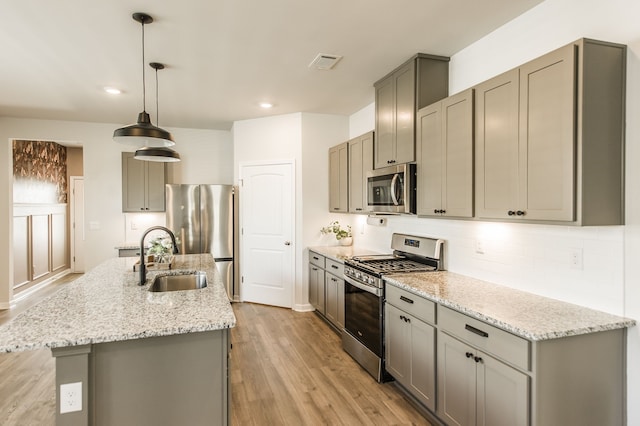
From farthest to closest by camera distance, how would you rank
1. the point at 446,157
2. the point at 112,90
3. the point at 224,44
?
the point at 112,90
the point at 224,44
the point at 446,157

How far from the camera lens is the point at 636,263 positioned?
1826 mm

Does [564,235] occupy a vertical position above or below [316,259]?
above

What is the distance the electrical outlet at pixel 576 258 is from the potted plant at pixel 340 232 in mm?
3067

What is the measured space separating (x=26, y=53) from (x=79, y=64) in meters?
0.37

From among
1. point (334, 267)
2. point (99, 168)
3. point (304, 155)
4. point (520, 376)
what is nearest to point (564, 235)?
point (520, 376)

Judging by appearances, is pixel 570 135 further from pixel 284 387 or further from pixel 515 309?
pixel 284 387

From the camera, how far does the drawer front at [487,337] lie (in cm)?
174

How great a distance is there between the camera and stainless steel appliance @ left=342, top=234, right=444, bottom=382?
3.04m

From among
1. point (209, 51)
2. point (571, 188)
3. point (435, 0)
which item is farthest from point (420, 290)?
point (209, 51)

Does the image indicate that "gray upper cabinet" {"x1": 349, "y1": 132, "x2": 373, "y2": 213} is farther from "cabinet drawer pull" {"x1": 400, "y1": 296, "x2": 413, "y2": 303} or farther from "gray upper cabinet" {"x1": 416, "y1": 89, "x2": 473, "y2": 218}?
"cabinet drawer pull" {"x1": 400, "y1": 296, "x2": 413, "y2": 303}

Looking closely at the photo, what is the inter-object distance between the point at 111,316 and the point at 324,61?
2.54 m

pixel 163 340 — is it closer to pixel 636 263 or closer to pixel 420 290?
pixel 420 290

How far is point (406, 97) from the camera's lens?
3.22 meters

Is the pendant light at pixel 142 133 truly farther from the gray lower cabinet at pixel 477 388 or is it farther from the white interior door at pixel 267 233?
the white interior door at pixel 267 233
